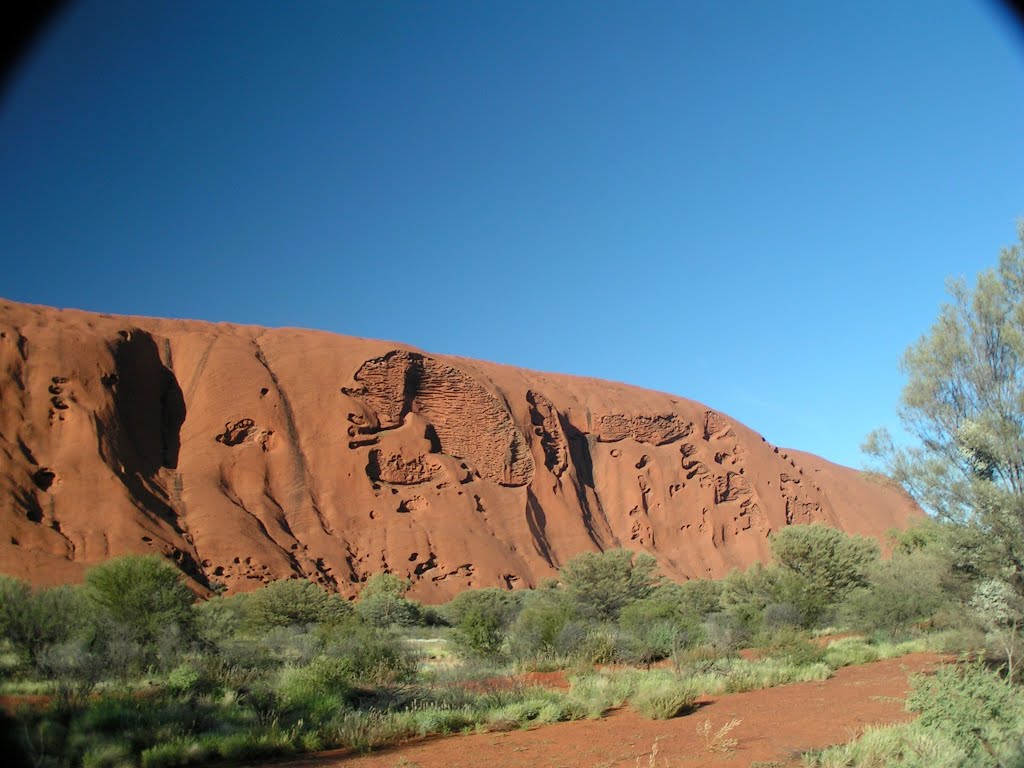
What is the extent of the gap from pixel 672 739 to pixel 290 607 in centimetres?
2069

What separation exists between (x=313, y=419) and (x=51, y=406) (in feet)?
49.2

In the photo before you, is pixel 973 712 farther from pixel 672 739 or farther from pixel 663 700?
pixel 663 700

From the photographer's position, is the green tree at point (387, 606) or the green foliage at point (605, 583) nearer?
the green foliage at point (605, 583)

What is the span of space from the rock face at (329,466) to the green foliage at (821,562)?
1951 centimetres

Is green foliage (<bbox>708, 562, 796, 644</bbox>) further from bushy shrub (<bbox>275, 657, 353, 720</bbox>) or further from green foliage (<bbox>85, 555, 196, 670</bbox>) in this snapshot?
green foliage (<bbox>85, 555, 196, 670</bbox>)

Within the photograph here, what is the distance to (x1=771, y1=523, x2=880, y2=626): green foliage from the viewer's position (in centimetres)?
3000

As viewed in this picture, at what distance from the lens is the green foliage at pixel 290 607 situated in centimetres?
2752

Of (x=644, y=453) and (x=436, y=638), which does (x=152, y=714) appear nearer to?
(x=436, y=638)

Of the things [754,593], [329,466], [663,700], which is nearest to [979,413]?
[663,700]

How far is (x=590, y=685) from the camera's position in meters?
15.1

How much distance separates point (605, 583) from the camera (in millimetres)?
34062

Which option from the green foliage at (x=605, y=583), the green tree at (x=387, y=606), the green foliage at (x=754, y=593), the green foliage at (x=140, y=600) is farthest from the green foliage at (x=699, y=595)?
the green foliage at (x=140, y=600)

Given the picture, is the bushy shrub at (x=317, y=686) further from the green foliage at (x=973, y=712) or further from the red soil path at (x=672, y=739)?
the green foliage at (x=973, y=712)

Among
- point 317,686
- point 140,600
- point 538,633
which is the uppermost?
point 140,600
